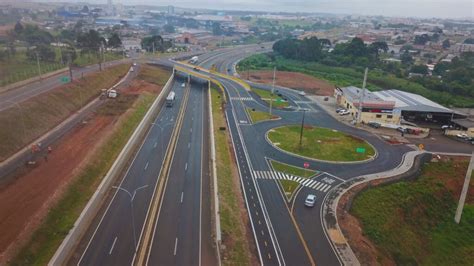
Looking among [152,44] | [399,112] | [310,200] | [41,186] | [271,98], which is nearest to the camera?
[41,186]

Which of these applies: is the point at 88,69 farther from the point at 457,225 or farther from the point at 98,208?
the point at 457,225

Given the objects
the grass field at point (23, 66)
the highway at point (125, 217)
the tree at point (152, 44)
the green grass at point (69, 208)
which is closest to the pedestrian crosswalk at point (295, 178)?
the highway at point (125, 217)

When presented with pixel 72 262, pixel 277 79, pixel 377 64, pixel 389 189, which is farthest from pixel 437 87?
pixel 72 262

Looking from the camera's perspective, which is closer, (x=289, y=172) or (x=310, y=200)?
(x=310, y=200)

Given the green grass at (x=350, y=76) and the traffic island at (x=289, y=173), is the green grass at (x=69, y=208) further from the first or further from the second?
the green grass at (x=350, y=76)

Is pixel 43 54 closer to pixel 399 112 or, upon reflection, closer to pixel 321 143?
pixel 321 143

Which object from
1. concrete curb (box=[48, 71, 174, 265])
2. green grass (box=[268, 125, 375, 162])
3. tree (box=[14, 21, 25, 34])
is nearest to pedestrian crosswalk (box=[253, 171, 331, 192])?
green grass (box=[268, 125, 375, 162])

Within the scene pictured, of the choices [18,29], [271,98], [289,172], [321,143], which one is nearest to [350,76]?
[271,98]
